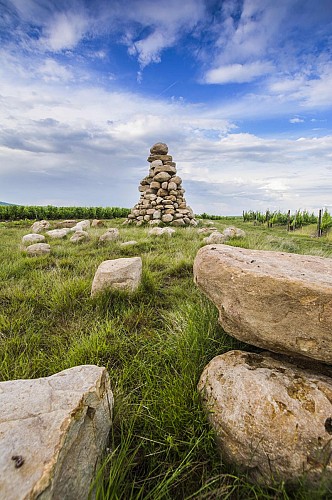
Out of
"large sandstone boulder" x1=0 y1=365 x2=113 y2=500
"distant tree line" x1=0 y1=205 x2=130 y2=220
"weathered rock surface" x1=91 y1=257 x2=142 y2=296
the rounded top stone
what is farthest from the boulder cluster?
"distant tree line" x1=0 y1=205 x2=130 y2=220

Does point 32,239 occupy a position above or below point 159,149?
below

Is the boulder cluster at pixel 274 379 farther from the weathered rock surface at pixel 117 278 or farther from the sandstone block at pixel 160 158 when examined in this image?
the sandstone block at pixel 160 158

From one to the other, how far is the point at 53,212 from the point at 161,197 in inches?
430

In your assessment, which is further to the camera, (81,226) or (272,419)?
(81,226)

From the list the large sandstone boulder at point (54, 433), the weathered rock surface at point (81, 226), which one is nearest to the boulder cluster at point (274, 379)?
the large sandstone boulder at point (54, 433)

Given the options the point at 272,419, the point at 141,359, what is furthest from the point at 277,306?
the point at 141,359

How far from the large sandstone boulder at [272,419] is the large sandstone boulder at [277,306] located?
19cm

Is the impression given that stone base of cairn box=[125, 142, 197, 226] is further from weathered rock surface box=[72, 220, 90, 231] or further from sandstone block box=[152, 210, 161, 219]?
weathered rock surface box=[72, 220, 90, 231]

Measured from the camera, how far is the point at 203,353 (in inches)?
82.3

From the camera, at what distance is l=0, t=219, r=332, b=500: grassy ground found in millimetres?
1341

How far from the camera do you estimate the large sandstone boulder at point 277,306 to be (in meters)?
1.50

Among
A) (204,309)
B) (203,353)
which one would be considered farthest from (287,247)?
(203,353)

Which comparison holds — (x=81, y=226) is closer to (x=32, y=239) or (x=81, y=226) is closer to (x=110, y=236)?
(x=32, y=239)

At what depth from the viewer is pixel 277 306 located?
1.61 m
